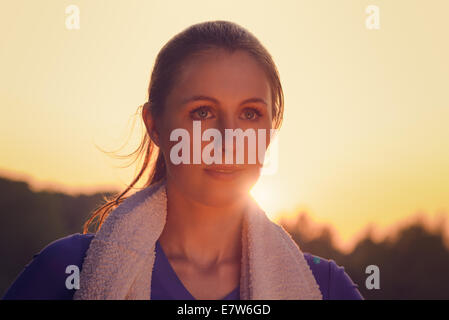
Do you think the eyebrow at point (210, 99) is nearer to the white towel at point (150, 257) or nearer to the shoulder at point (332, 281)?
the white towel at point (150, 257)

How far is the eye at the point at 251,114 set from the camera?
110 inches

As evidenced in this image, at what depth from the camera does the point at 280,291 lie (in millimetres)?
2889

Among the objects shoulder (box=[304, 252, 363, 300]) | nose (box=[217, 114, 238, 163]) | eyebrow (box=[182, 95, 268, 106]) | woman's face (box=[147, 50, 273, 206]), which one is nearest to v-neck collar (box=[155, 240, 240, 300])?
woman's face (box=[147, 50, 273, 206])

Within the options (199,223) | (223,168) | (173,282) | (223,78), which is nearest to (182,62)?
(223,78)

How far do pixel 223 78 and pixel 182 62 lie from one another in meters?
0.32

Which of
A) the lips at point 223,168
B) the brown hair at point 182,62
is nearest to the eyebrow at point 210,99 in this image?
the brown hair at point 182,62

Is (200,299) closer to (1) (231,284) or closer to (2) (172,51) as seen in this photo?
(1) (231,284)

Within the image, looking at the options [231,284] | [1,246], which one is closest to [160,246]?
[231,284]

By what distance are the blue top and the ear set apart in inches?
24.0

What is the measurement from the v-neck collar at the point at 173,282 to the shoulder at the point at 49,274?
41cm

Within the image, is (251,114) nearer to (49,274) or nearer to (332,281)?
(332,281)

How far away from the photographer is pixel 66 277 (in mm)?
2770

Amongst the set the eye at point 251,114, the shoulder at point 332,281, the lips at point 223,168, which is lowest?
the shoulder at point 332,281
